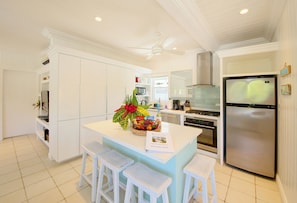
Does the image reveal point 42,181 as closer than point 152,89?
Yes

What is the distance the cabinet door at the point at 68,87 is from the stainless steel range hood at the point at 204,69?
282 centimetres

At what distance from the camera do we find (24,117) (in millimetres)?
4254

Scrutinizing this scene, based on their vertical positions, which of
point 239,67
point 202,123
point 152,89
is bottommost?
point 202,123

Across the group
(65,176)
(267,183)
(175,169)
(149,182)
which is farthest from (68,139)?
(267,183)

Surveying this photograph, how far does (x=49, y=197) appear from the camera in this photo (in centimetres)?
176

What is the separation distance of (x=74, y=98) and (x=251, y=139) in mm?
3393

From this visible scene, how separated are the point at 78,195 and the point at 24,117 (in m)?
4.05

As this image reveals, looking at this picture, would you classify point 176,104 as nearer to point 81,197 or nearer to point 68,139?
point 68,139

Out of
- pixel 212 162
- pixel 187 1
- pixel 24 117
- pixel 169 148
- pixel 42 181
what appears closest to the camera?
pixel 169 148

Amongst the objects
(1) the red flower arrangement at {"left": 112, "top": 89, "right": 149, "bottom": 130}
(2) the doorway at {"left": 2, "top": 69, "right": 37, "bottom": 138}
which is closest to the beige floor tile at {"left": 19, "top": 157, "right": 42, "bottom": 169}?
(2) the doorway at {"left": 2, "top": 69, "right": 37, "bottom": 138}

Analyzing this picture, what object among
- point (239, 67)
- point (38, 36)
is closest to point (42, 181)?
point (38, 36)

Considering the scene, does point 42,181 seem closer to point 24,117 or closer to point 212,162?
point 212,162

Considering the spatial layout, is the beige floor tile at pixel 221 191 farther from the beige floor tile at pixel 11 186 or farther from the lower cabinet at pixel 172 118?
the beige floor tile at pixel 11 186

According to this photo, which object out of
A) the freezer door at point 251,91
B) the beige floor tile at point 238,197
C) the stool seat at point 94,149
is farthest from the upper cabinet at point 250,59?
the stool seat at point 94,149
